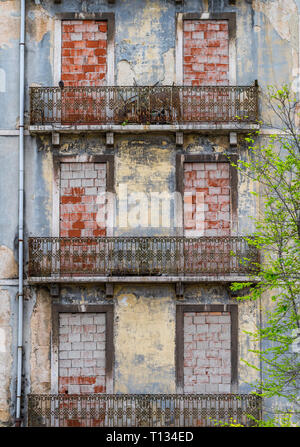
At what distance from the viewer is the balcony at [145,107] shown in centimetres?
1911

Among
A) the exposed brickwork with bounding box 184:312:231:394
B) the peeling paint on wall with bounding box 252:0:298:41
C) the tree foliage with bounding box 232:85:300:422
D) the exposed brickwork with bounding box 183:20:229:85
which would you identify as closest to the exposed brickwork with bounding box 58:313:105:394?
the exposed brickwork with bounding box 184:312:231:394

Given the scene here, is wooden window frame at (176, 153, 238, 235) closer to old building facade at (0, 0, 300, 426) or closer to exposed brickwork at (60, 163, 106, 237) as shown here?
old building facade at (0, 0, 300, 426)

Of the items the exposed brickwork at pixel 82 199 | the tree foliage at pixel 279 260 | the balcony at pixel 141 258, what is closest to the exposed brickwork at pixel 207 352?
the tree foliage at pixel 279 260

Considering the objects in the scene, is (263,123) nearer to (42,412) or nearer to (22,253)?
(22,253)

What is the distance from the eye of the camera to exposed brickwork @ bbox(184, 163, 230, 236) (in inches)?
755

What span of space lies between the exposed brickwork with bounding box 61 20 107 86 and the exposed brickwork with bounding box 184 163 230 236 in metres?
3.28

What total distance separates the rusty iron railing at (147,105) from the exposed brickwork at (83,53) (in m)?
0.46

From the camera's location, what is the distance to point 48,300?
62.3 ft

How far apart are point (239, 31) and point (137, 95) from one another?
10.1ft

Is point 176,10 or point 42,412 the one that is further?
point 176,10

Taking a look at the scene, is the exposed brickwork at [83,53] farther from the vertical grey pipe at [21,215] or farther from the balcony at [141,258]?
the balcony at [141,258]

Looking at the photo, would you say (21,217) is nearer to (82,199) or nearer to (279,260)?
(82,199)

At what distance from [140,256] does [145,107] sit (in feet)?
12.1

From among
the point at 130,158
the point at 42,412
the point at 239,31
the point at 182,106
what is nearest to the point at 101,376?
the point at 42,412
